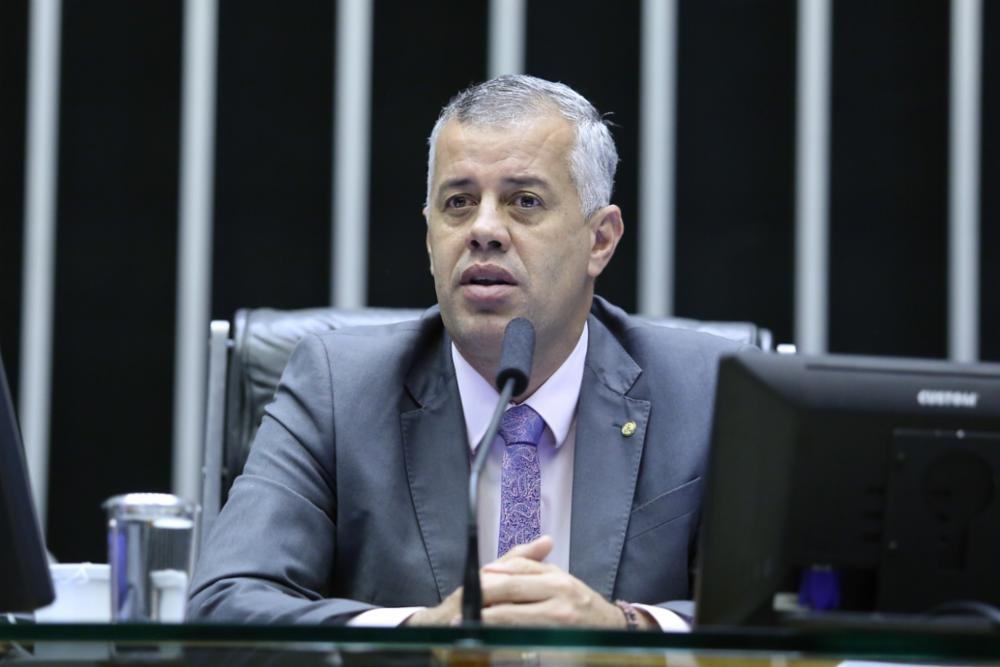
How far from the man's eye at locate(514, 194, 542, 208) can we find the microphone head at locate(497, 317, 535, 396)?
0.58 m

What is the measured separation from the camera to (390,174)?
354 centimetres

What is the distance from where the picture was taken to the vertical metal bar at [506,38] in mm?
3518

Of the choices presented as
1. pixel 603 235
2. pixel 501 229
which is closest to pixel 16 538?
pixel 501 229

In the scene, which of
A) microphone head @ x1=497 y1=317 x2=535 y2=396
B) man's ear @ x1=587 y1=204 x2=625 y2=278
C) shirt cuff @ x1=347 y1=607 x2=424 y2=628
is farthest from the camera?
man's ear @ x1=587 y1=204 x2=625 y2=278

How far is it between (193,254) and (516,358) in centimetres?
206

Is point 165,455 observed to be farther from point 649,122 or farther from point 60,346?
point 649,122

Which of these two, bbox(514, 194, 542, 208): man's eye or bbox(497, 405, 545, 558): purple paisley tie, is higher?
bbox(514, 194, 542, 208): man's eye

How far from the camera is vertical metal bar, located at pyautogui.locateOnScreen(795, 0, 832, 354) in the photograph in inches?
138

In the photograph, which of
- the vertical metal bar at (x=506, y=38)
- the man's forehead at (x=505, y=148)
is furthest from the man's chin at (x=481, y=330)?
the vertical metal bar at (x=506, y=38)

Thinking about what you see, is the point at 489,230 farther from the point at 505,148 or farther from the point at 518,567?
the point at 518,567

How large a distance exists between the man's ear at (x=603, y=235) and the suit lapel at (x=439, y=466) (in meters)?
0.31

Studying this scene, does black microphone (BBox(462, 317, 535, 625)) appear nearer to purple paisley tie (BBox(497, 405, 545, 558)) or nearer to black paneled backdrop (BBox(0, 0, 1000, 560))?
purple paisley tie (BBox(497, 405, 545, 558))

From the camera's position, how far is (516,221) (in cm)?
219

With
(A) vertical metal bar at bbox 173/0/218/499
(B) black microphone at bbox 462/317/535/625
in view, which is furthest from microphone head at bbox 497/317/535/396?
(A) vertical metal bar at bbox 173/0/218/499
